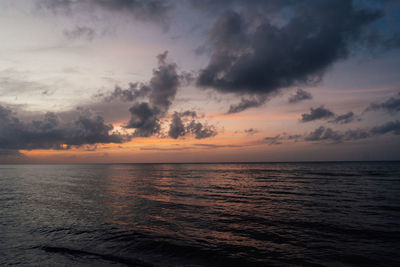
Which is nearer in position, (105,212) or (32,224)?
(32,224)

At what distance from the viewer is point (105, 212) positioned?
2322 cm

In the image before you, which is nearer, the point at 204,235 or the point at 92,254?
the point at 92,254

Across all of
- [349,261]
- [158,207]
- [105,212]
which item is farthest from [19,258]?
[349,261]

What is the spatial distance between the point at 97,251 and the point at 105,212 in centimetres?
1103

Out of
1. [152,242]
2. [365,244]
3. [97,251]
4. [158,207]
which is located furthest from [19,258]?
[365,244]

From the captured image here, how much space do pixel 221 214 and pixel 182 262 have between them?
10.7 m

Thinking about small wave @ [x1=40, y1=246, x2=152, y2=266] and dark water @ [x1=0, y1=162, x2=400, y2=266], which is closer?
small wave @ [x1=40, y1=246, x2=152, y2=266]

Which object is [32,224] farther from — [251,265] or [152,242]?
[251,265]

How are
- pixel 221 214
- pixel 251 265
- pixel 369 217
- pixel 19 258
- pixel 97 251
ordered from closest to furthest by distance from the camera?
pixel 251 265
pixel 19 258
pixel 97 251
pixel 369 217
pixel 221 214

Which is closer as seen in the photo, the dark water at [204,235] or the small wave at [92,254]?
the small wave at [92,254]

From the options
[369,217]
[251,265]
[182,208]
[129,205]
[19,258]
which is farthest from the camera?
[129,205]

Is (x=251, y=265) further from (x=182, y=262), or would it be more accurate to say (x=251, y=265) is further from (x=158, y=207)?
(x=158, y=207)

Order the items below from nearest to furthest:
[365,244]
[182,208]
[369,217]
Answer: [365,244], [369,217], [182,208]

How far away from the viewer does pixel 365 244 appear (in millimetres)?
13828
